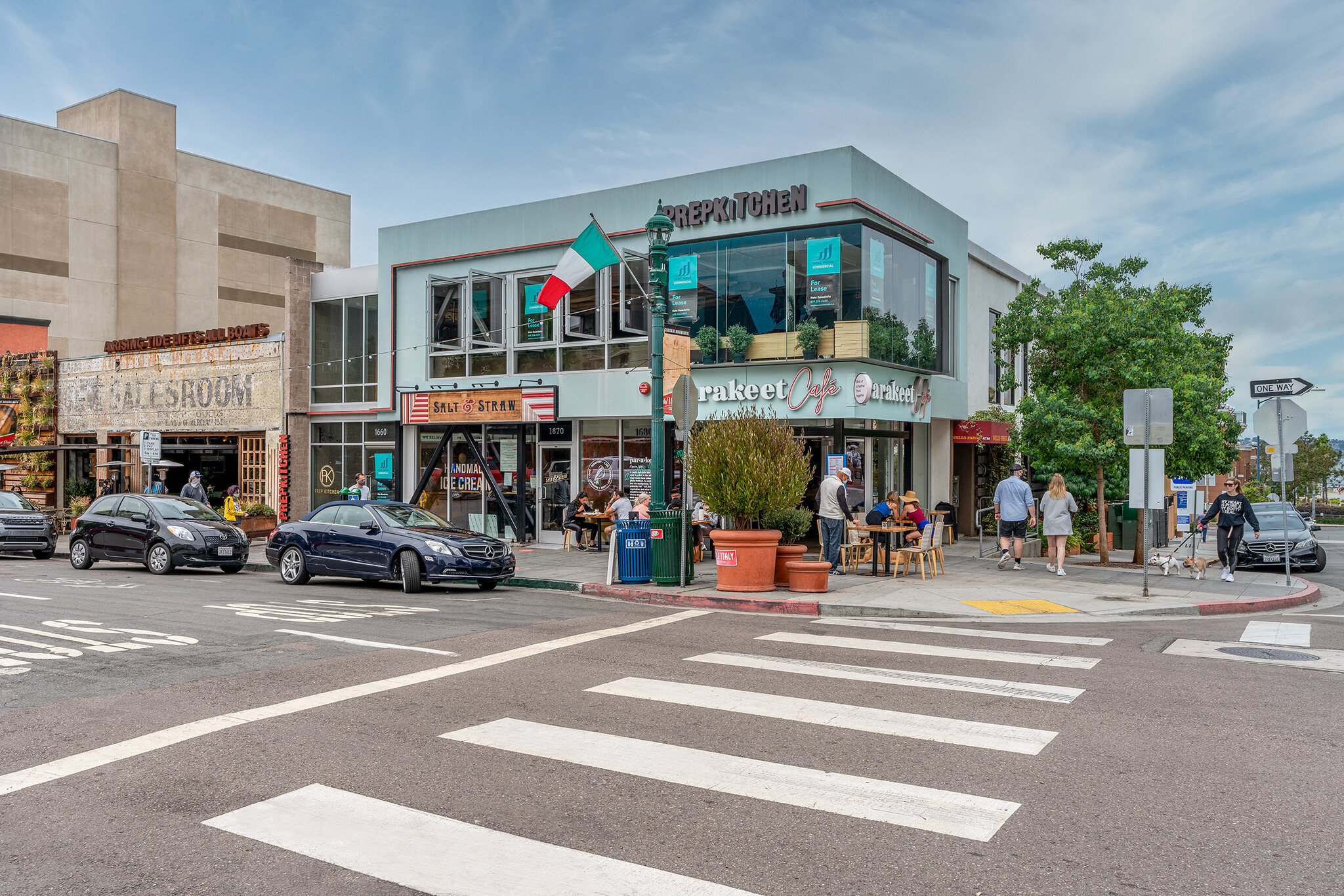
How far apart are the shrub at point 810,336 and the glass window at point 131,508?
1316 cm

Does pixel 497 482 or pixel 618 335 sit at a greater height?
pixel 618 335

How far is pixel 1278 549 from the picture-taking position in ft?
61.5

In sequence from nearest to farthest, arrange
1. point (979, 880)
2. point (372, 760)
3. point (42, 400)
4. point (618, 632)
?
point (979, 880)
point (372, 760)
point (618, 632)
point (42, 400)

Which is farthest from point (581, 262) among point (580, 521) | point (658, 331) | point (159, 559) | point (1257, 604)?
point (1257, 604)

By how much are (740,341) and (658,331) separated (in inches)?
183

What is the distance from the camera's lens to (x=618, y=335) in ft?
71.5

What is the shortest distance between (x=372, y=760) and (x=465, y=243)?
19934 millimetres

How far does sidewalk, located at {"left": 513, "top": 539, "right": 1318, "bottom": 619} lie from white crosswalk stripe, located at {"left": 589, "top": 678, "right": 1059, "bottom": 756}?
5228 mm

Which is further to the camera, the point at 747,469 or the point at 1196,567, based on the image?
the point at 1196,567

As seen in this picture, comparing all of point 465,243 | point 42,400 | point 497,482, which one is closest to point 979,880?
point 497,482

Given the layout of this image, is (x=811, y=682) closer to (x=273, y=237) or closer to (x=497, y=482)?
(x=497, y=482)

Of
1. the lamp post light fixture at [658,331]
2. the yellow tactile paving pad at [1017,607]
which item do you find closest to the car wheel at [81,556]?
the lamp post light fixture at [658,331]

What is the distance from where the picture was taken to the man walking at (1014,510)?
57.9 ft

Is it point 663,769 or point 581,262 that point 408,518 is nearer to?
point 581,262
